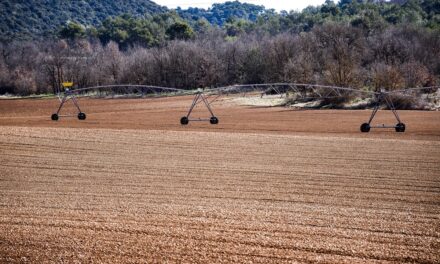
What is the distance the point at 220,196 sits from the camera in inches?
656

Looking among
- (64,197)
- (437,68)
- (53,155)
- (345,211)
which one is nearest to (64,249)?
(64,197)

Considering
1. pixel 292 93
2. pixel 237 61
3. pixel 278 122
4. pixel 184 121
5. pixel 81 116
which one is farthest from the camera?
pixel 237 61

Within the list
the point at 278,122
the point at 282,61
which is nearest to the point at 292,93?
the point at 278,122

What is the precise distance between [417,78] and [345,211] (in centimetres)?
4415

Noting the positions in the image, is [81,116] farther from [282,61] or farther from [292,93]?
[282,61]

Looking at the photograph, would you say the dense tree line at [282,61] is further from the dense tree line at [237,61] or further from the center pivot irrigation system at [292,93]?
the center pivot irrigation system at [292,93]

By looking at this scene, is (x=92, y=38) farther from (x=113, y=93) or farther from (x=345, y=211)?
(x=345, y=211)

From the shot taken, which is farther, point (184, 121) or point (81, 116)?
point (81, 116)

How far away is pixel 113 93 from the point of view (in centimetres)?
7881

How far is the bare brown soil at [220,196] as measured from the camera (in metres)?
11.2

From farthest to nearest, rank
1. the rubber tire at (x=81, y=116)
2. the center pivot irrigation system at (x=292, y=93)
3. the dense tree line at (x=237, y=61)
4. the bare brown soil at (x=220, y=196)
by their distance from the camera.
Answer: the dense tree line at (x=237, y=61)
the rubber tire at (x=81, y=116)
the center pivot irrigation system at (x=292, y=93)
the bare brown soil at (x=220, y=196)

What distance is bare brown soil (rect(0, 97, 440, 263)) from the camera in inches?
442

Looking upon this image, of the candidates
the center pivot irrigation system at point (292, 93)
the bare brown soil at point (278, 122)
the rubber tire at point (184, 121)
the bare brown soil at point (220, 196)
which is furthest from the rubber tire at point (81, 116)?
the rubber tire at point (184, 121)

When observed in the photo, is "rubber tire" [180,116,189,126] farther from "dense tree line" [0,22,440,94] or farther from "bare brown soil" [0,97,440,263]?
"dense tree line" [0,22,440,94]
